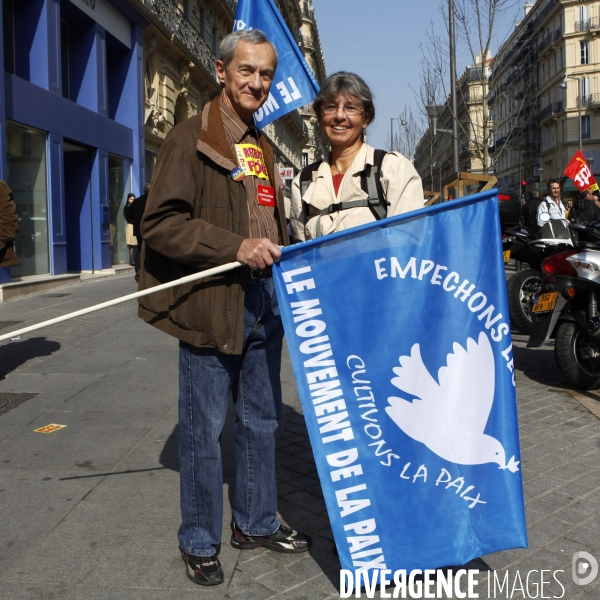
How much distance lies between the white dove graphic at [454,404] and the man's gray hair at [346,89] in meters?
1.09

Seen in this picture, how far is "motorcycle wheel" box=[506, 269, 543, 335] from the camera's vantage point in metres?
8.52

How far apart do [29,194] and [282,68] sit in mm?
8666

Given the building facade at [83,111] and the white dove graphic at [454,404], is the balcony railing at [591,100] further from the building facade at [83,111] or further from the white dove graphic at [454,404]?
the white dove graphic at [454,404]

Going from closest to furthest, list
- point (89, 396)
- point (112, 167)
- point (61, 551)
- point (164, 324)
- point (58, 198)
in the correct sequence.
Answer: point (164, 324)
point (61, 551)
point (89, 396)
point (58, 198)
point (112, 167)

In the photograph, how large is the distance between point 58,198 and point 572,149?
221 feet

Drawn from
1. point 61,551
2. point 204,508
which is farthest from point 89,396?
point 204,508

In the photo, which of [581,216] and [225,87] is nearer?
[225,87]

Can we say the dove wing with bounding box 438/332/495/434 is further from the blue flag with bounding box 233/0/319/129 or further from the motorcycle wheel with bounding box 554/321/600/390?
the blue flag with bounding box 233/0/319/129

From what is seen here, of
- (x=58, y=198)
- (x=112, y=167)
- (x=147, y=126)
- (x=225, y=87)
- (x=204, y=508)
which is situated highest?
(x=147, y=126)

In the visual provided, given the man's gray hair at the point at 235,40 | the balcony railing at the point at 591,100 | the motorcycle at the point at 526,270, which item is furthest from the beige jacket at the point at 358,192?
the balcony railing at the point at 591,100

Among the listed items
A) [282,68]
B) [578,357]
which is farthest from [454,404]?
[282,68]

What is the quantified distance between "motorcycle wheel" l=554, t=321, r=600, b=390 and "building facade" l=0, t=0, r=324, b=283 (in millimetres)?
9675

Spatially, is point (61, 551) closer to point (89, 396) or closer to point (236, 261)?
point (236, 261)

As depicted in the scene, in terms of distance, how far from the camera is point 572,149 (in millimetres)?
72375
